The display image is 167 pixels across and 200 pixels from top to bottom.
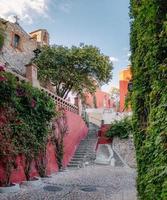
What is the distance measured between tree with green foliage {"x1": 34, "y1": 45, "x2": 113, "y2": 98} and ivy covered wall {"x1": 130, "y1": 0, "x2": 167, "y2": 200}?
17421 mm

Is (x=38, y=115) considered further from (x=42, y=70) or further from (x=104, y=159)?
(x=42, y=70)

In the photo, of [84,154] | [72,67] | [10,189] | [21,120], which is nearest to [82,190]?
[10,189]

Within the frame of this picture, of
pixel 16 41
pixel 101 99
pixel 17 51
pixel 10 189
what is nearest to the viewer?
pixel 10 189

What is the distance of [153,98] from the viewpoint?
10.0ft

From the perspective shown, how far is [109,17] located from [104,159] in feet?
26.5

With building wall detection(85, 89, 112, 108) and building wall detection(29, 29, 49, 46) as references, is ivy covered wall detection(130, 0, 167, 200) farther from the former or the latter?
building wall detection(85, 89, 112, 108)

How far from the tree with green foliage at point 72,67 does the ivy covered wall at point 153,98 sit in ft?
57.2

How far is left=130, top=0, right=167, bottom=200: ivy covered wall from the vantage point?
249cm

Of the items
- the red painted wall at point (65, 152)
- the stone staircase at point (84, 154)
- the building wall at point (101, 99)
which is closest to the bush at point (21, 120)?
the red painted wall at point (65, 152)

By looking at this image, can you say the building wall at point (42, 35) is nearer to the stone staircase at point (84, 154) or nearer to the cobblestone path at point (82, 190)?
the stone staircase at point (84, 154)

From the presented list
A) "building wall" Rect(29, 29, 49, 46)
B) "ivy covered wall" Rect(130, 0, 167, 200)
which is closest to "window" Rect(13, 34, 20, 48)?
"building wall" Rect(29, 29, 49, 46)

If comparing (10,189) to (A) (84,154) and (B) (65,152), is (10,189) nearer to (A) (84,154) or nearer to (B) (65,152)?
(B) (65,152)

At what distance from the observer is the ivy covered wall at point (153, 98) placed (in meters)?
2.49

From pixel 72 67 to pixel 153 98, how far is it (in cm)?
1939
